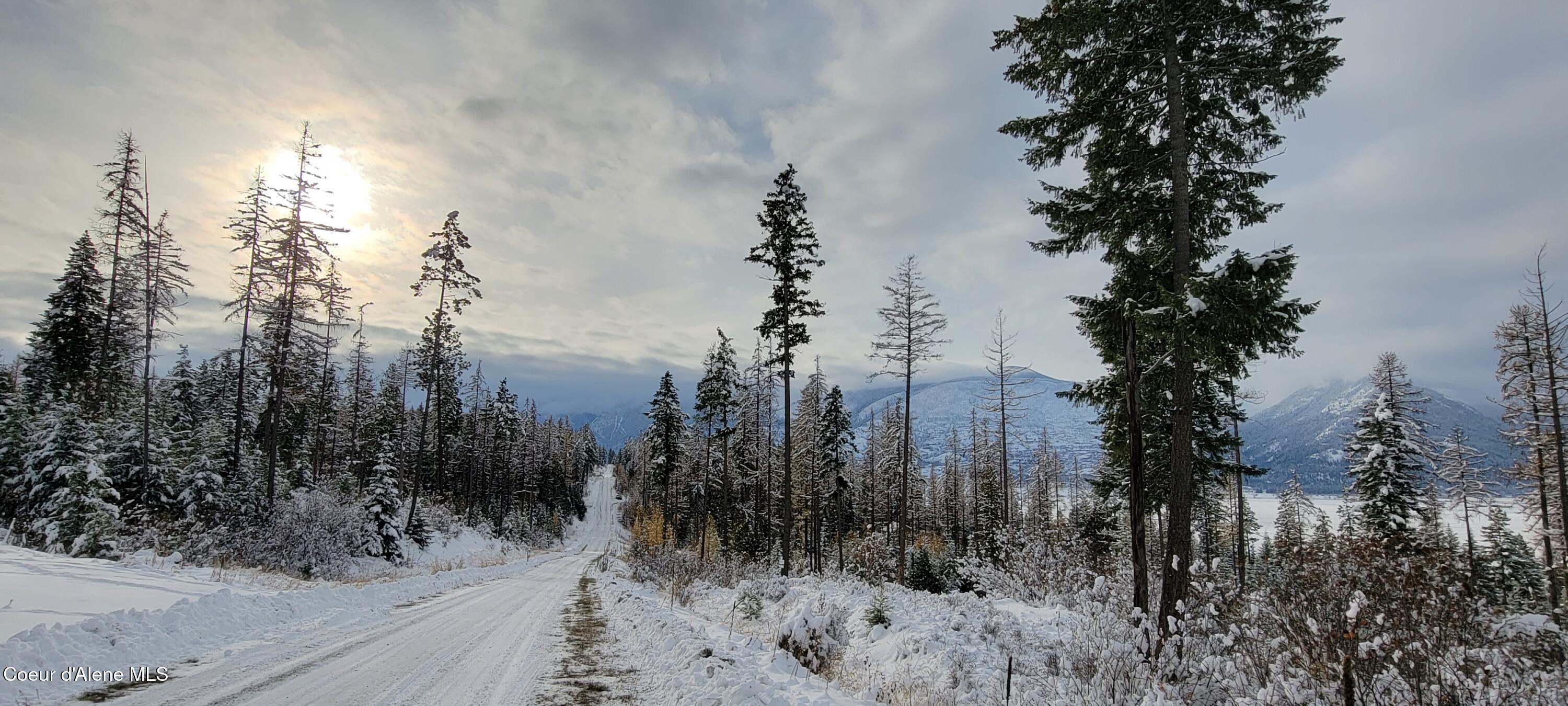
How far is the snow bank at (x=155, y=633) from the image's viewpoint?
605 cm

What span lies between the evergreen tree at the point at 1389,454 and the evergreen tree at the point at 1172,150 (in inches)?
918

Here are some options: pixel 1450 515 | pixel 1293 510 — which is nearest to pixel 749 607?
pixel 1293 510

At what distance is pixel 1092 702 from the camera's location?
5.73 m

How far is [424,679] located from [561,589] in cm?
1319

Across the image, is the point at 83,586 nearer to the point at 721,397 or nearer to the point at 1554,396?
the point at 721,397

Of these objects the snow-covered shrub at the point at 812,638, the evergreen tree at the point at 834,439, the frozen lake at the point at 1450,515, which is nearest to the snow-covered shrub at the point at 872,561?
the evergreen tree at the point at 834,439

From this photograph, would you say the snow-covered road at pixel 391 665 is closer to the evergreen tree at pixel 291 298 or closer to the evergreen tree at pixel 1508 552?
the evergreen tree at pixel 291 298

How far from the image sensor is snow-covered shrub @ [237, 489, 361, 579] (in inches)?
687

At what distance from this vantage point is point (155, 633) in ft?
25.1

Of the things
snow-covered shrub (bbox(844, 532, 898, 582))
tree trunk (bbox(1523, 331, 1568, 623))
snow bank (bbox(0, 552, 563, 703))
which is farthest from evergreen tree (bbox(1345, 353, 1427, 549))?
snow bank (bbox(0, 552, 563, 703))

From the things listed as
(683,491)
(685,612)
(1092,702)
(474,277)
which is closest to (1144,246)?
(1092,702)

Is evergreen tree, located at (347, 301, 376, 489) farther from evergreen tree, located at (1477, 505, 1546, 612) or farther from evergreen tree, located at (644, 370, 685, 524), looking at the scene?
evergreen tree, located at (1477, 505, 1546, 612)

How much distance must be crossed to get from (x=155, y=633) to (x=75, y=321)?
31074 millimetres

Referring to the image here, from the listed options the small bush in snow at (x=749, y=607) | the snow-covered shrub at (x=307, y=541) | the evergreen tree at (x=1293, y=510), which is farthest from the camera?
the evergreen tree at (x=1293, y=510)
